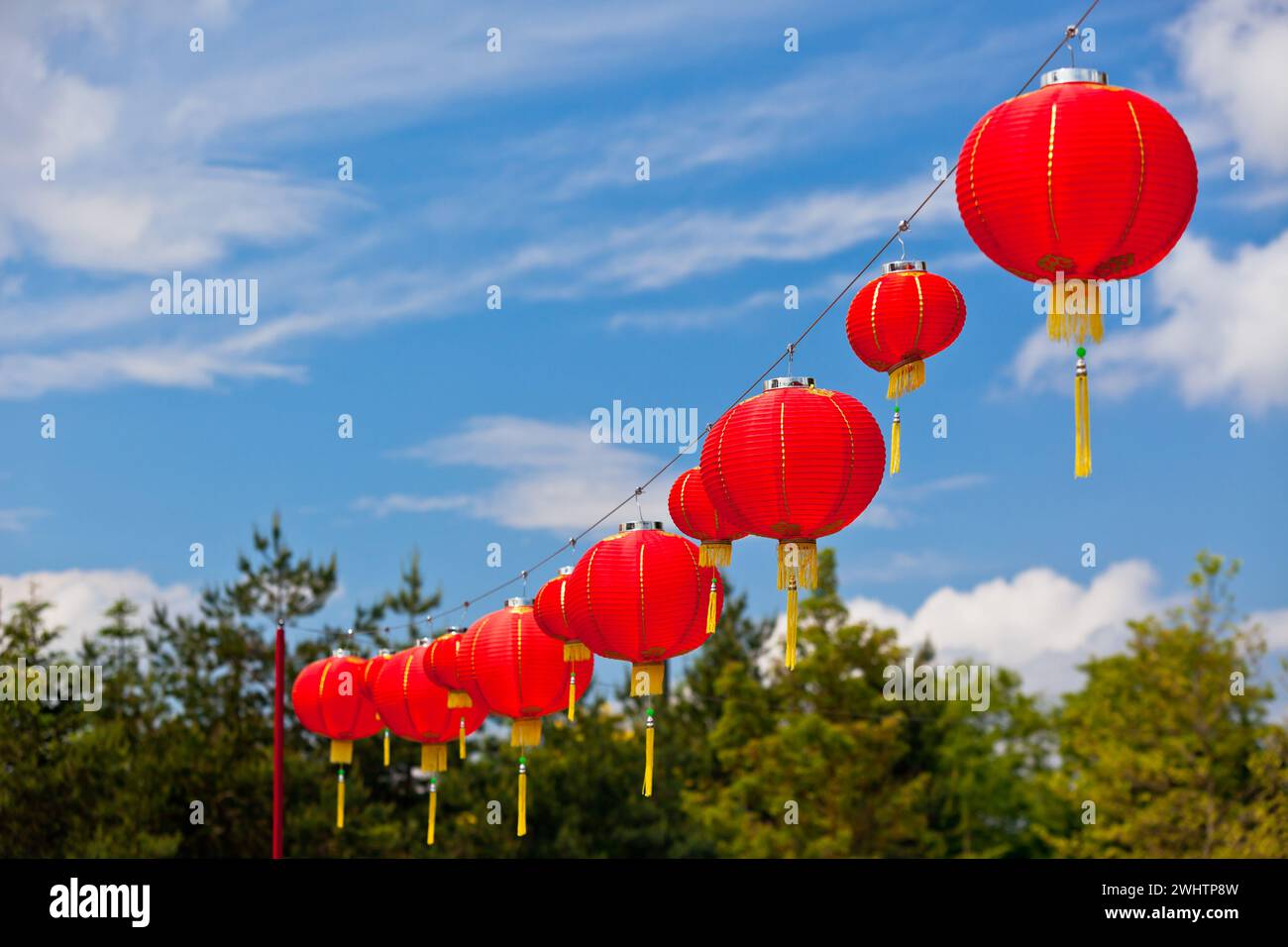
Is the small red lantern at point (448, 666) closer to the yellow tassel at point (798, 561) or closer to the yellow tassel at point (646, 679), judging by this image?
the yellow tassel at point (646, 679)

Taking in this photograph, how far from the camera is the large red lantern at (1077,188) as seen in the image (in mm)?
4938

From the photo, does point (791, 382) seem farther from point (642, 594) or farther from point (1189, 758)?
point (1189, 758)

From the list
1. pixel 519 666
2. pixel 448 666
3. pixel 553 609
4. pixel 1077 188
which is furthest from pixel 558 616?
pixel 1077 188

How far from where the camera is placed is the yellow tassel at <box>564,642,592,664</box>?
8.12m

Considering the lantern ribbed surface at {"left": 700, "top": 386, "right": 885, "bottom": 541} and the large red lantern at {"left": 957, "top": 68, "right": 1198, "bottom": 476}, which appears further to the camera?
the lantern ribbed surface at {"left": 700, "top": 386, "right": 885, "bottom": 541}

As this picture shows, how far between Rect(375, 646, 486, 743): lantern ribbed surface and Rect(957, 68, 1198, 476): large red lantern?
5658mm

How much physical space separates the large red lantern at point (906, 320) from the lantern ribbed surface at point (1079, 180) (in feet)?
6.37

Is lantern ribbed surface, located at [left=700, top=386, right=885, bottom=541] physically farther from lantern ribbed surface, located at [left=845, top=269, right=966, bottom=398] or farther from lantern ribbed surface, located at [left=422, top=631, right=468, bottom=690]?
lantern ribbed surface, located at [left=422, top=631, right=468, bottom=690]

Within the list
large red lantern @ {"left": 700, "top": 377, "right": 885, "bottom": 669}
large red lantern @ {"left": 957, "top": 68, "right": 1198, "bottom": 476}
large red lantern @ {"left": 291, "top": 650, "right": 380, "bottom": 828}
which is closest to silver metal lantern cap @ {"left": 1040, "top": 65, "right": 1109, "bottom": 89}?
large red lantern @ {"left": 957, "top": 68, "right": 1198, "bottom": 476}

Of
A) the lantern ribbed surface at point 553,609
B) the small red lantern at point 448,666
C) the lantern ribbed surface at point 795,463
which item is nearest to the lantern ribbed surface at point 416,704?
the small red lantern at point 448,666

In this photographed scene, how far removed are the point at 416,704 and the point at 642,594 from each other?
3.28 meters

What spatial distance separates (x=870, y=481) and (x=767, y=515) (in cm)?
46
